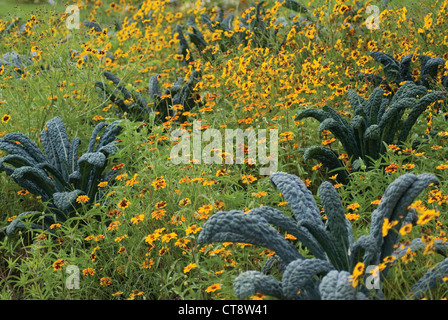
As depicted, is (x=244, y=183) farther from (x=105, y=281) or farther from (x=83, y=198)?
(x=105, y=281)

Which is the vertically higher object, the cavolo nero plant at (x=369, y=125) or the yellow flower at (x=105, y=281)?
the cavolo nero plant at (x=369, y=125)

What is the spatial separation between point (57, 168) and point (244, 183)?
1222mm

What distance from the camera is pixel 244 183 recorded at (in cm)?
316

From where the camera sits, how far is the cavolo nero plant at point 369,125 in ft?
9.52

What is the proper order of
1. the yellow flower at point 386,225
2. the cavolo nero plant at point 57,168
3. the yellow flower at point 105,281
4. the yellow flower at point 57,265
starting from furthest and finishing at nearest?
the cavolo nero plant at point 57,168
the yellow flower at point 105,281
the yellow flower at point 57,265
the yellow flower at point 386,225

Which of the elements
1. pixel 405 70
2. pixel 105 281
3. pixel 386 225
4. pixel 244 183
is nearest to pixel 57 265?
pixel 105 281

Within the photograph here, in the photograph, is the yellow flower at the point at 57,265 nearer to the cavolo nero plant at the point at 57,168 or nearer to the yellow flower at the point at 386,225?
the cavolo nero plant at the point at 57,168

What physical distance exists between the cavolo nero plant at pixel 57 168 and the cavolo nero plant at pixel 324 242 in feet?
4.47

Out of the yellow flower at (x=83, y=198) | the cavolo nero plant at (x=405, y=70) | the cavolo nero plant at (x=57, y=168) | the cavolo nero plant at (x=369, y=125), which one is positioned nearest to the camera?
the yellow flower at (x=83, y=198)

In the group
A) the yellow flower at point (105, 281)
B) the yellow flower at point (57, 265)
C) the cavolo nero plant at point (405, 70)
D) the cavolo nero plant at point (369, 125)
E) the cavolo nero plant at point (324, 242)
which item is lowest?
the yellow flower at point (105, 281)

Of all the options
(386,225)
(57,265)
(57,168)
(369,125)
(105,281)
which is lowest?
(105,281)

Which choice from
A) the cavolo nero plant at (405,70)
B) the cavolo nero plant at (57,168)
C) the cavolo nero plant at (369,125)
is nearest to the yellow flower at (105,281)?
the cavolo nero plant at (57,168)

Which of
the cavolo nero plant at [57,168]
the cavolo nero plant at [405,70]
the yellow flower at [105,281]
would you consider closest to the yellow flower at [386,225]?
the yellow flower at [105,281]

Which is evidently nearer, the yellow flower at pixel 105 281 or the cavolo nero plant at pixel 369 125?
the yellow flower at pixel 105 281
